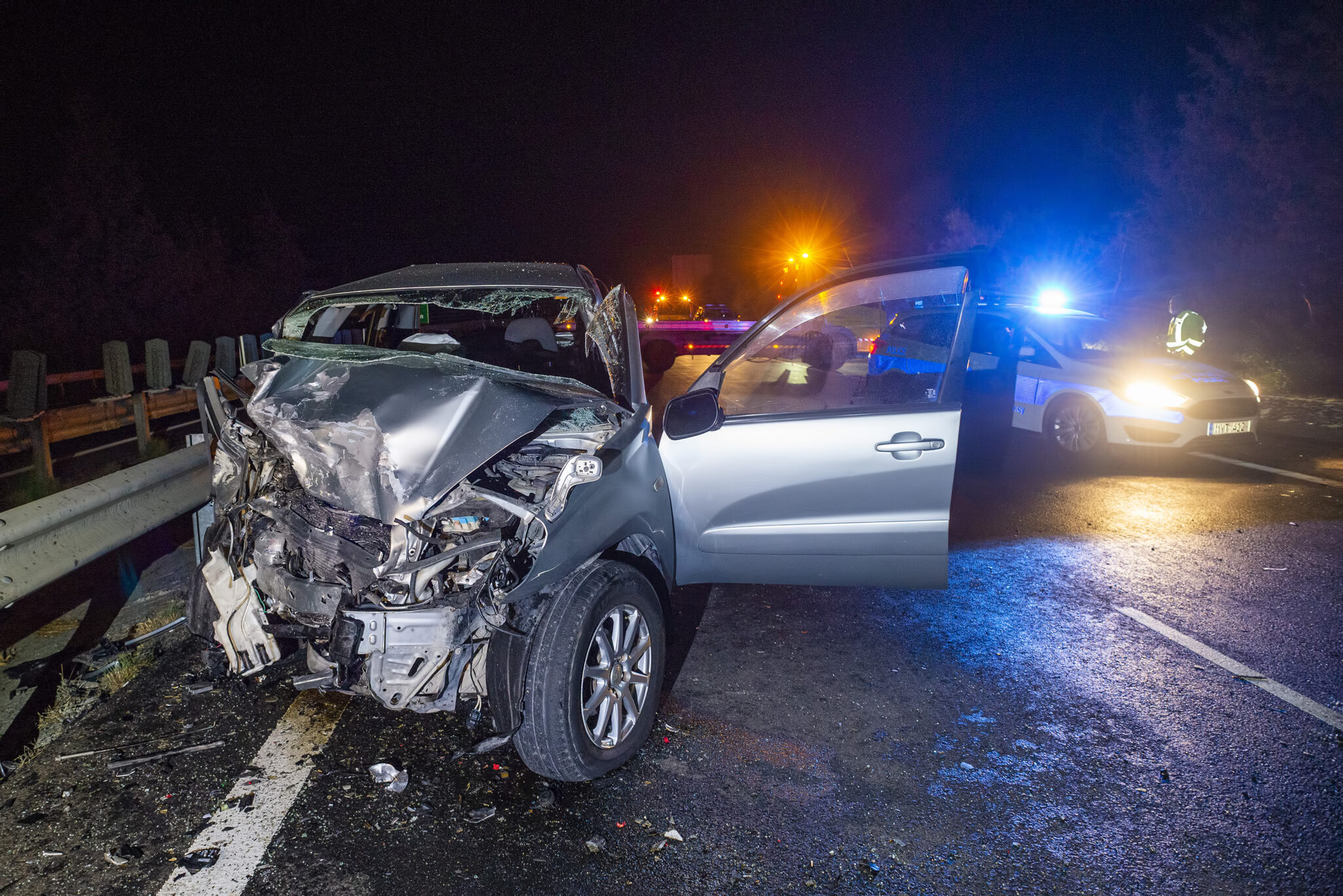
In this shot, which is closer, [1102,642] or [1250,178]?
[1102,642]

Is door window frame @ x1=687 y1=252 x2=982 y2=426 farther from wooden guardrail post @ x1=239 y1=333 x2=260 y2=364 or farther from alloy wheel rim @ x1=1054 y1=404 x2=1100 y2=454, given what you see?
alloy wheel rim @ x1=1054 y1=404 x2=1100 y2=454

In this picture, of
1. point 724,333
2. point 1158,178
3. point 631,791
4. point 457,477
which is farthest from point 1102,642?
point 1158,178

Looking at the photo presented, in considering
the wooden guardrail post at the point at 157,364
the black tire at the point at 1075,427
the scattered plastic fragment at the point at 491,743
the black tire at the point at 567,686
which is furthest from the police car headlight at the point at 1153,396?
the wooden guardrail post at the point at 157,364

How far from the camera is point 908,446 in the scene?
3607 millimetres

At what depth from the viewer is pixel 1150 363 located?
8.45 metres

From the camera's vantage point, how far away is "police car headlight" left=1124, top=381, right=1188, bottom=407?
802cm

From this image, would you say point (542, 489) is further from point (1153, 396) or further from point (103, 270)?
point (103, 270)

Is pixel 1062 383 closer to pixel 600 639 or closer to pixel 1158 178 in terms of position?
pixel 600 639

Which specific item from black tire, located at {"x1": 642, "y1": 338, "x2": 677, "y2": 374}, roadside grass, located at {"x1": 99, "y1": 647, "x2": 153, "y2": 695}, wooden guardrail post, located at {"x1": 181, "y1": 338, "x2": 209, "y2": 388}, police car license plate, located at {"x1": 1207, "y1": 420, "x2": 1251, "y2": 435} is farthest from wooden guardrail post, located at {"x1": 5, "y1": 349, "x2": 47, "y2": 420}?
black tire, located at {"x1": 642, "y1": 338, "x2": 677, "y2": 374}

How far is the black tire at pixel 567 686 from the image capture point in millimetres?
2680

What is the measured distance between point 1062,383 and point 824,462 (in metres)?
6.38

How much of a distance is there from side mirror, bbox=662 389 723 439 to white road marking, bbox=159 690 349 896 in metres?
1.93

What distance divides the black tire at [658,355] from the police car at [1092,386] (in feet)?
31.2

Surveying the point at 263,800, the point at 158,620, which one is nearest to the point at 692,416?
the point at 263,800
